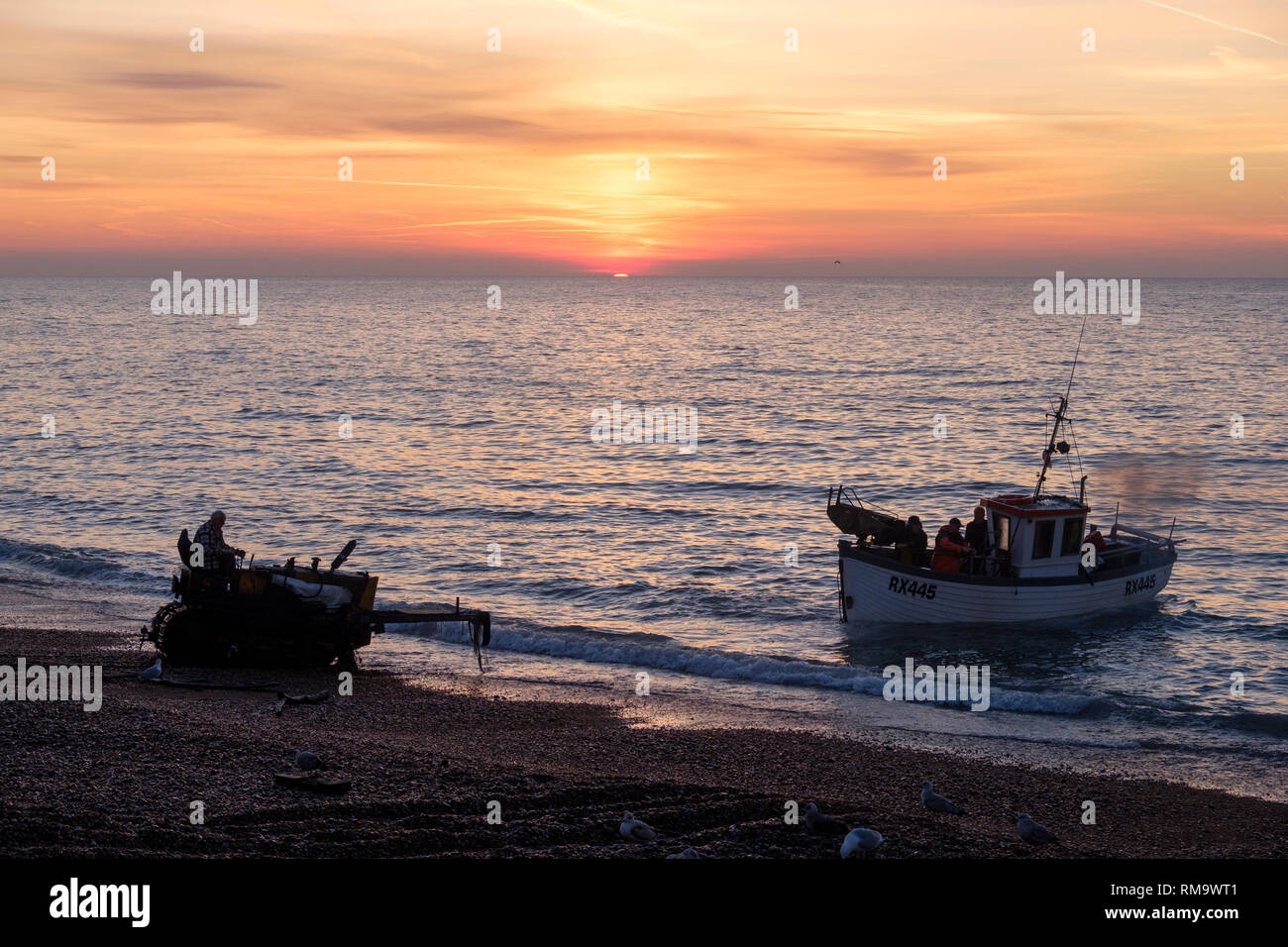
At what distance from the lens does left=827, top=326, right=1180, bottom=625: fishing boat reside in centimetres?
2298

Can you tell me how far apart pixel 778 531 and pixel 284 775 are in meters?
23.6

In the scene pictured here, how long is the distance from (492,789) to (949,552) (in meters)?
13.5

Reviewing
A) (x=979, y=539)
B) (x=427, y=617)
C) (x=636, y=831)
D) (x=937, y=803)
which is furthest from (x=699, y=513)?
(x=636, y=831)

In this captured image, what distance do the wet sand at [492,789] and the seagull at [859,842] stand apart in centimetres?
21

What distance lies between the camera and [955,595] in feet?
75.9

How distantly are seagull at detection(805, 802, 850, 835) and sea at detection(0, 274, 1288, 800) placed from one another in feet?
18.7

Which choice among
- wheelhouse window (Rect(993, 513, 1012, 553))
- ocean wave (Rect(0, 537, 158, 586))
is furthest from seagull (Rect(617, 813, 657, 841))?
ocean wave (Rect(0, 537, 158, 586))

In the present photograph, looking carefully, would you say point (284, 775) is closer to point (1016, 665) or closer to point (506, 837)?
point (506, 837)

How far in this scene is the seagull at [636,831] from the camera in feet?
36.4

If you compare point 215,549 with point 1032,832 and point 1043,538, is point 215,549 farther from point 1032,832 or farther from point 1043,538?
point 1043,538

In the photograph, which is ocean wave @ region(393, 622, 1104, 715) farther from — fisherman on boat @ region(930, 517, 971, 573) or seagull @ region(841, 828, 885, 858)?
seagull @ region(841, 828, 885, 858)

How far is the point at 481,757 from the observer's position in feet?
47.4

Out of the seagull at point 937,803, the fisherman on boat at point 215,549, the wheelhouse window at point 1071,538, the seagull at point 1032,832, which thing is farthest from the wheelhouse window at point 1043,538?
the fisherman on boat at point 215,549

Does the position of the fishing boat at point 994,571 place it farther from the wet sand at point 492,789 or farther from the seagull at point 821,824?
the seagull at point 821,824
